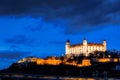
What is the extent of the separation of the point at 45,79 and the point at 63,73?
62.5 feet

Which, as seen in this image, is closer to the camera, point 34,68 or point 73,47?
point 34,68

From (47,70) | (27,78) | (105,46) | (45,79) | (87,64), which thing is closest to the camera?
(45,79)

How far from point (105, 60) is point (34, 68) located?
74.1 feet

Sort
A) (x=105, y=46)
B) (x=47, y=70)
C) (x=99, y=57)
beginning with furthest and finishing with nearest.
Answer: (x=105, y=46)
(x=99, y=57)
(x=47, y=70)

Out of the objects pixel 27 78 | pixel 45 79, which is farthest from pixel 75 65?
pixel 45 79

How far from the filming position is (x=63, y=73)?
9956 cm

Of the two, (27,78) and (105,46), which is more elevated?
(105,46)

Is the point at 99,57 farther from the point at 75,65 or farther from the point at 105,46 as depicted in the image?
the point at 105,46

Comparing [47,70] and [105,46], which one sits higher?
[105,46]

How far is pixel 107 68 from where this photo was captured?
101438 mm

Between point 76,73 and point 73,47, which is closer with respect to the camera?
point 76,73

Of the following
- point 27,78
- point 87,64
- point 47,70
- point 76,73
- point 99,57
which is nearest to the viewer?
point 27,78

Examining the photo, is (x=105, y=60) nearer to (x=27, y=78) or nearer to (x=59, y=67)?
(x=59, y=67)

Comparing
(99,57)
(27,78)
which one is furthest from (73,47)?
(27,78)
